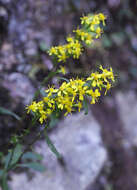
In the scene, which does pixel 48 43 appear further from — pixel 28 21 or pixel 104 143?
pixel 104 143

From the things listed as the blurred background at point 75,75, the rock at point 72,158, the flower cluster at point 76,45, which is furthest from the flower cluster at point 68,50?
the rock at point 72,158

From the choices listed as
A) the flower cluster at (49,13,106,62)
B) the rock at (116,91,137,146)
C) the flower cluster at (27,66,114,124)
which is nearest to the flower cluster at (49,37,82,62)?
the flower cluster at (49,13,106,62)

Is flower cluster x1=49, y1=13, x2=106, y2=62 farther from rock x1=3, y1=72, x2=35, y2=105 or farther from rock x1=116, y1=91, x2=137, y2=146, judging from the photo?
rock x1=116, y1=91, x2=137, y2=146

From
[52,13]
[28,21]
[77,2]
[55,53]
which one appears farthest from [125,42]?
[55,53]

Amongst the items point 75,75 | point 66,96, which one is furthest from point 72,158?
point 66,96

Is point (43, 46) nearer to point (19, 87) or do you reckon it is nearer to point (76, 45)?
point (19, 87)

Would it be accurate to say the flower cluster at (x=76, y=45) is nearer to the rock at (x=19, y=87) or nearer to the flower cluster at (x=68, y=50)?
the flower cluster at (x=68, y=50)
